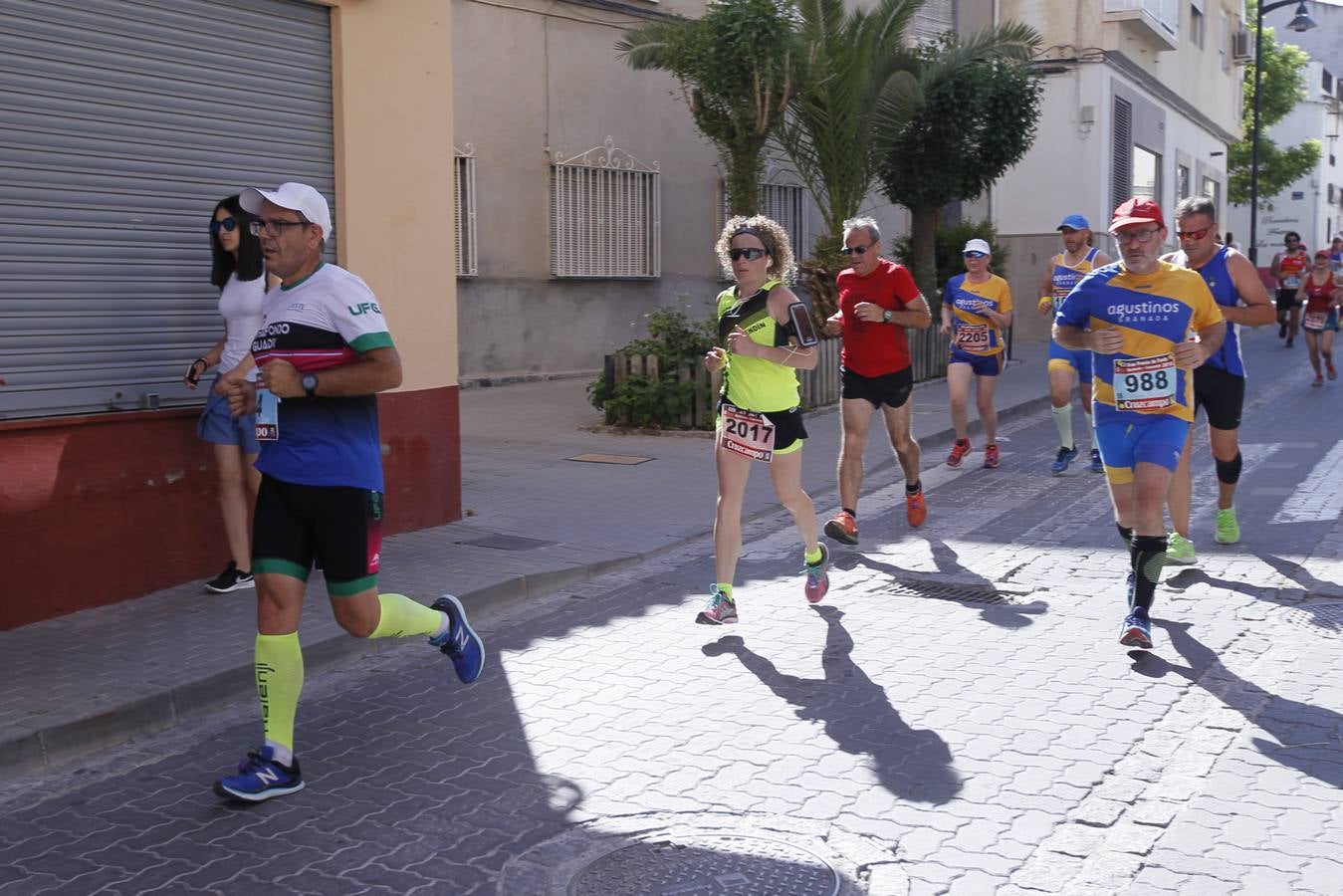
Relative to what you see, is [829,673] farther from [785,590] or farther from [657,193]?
[657,193]

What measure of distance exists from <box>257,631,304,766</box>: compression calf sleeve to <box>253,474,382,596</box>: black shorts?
0.76 feet

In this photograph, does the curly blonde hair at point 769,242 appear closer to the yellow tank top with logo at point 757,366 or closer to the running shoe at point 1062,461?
the yellow tank top with logo at point 757,366

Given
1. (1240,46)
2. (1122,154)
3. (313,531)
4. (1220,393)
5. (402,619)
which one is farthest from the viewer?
(1240,46)

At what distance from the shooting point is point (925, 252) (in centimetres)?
2077

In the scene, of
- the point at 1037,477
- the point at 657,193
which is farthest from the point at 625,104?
the point at 1037,477

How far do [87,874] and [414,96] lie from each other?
19.2 ft

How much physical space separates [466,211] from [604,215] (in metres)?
2.63

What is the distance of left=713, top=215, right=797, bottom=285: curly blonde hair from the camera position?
6.55m

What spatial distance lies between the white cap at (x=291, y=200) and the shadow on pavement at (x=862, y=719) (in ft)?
8.38

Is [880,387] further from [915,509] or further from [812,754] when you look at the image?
[812,754]

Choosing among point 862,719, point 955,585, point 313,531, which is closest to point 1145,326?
point 955,585

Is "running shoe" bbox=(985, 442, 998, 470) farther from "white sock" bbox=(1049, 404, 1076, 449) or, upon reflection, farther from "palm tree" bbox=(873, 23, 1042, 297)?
"palm tree" bbox=(873, 23, 1042, 297)

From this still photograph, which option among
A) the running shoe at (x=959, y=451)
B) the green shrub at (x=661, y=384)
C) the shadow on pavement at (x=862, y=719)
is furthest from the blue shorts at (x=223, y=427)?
the green shrub at (x=661, y=384)

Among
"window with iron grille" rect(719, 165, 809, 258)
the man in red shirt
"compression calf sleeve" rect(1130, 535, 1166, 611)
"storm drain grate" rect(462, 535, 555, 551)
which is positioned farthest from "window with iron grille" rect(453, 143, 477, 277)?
"compression calf sleeve" rect(1130, 535, 1166, 611)
